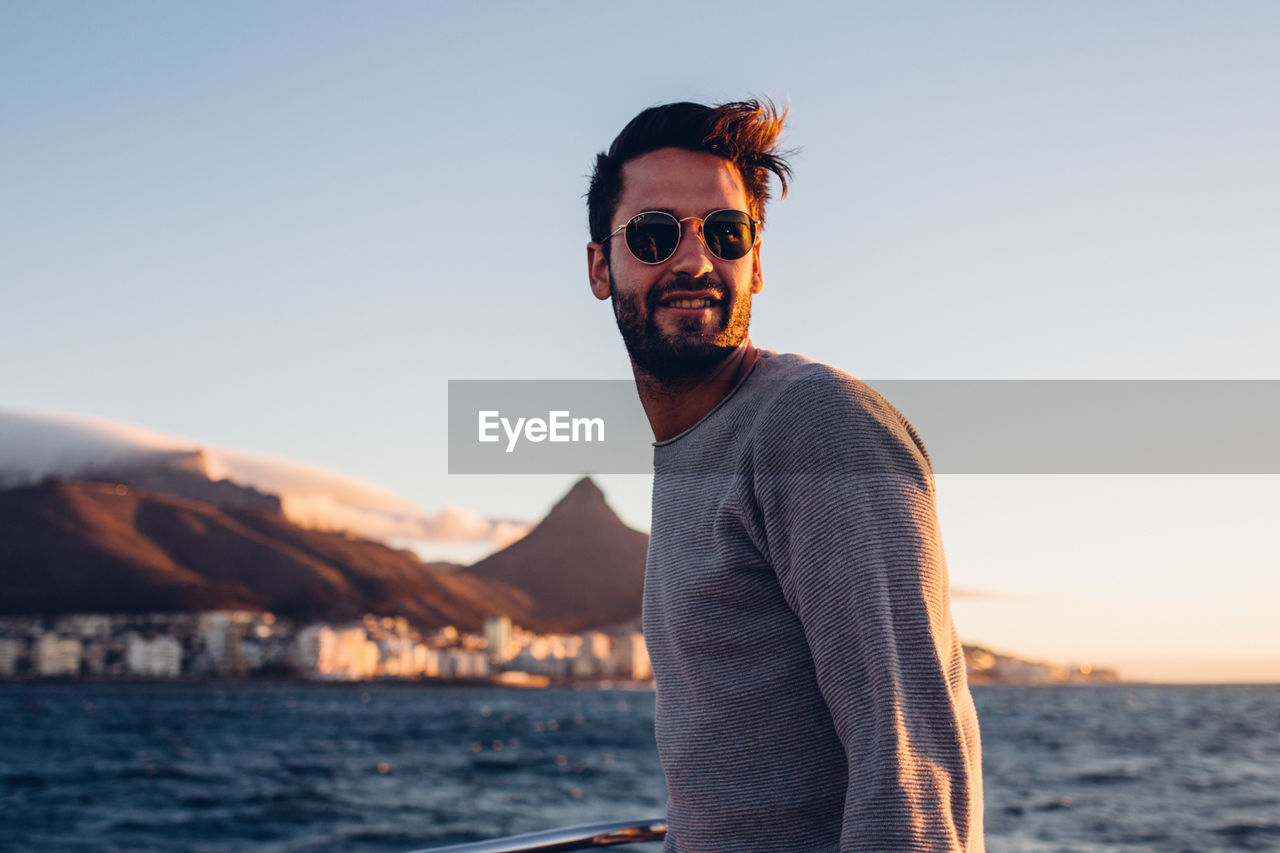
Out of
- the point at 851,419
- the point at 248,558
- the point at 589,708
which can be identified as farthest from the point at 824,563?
the point at 248,558

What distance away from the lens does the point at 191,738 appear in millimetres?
48875

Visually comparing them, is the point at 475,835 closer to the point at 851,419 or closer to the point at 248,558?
the point at 851,419

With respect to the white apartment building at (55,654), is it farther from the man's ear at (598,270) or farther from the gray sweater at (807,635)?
the gray sweater at (807,635)

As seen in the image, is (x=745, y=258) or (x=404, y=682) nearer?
(x=745, y=258)

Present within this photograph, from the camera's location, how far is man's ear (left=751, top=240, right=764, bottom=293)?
1.51 metres

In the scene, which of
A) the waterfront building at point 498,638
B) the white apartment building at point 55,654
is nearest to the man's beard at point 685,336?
the white apartment building at point 55,654

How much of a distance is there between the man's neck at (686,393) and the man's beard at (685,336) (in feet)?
0.03

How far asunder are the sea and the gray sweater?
4.72 m

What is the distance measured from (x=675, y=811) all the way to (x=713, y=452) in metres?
0.48

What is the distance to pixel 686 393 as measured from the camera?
143 centimetres

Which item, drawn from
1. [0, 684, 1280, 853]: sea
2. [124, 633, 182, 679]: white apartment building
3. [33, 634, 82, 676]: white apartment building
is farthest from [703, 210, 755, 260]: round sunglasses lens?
[33, 634, 82, 676]: white apartment building

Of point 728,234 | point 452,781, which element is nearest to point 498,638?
point 452,781

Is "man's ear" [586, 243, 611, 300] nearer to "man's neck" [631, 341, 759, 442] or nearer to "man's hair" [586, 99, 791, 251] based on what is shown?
"man's hair" [586, 99, 791, 251]

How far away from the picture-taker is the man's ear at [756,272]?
1509 millimetres
